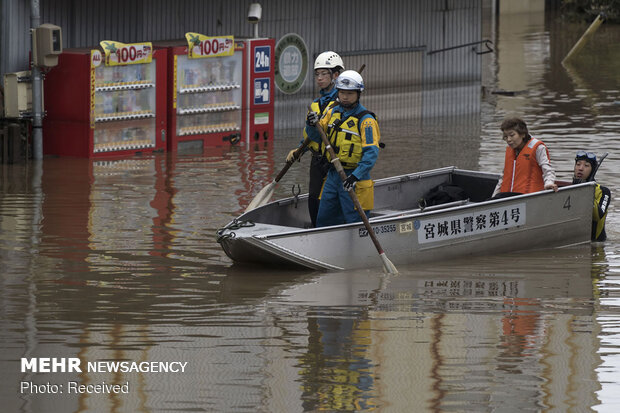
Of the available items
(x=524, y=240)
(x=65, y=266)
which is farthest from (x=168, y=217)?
(x=524, y=240)

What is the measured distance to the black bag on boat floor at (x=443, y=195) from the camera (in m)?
15.1

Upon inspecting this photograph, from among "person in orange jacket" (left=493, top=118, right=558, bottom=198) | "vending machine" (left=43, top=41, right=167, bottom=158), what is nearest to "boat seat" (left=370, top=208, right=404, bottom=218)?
"person in orange jacket" (left=493, top=118, right=558, bottom=198)

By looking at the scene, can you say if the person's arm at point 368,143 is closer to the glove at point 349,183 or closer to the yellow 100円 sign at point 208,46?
the glove at point 349,183

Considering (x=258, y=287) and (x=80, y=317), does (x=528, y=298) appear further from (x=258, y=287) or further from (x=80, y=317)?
(x=80, y=317)

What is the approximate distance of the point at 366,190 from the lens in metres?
13.0

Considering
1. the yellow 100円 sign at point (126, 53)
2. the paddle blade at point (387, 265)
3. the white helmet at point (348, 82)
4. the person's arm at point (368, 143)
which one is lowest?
the paddle blade at point (387, 265)

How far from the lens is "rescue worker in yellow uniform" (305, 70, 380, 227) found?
12.8m

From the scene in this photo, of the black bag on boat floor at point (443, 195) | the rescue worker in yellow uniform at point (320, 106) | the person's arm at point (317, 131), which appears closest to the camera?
the person's arm at point (317, 131)

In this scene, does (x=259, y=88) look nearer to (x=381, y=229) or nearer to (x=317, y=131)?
(x=317, y=131)

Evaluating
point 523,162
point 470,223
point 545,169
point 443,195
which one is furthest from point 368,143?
point 443,195

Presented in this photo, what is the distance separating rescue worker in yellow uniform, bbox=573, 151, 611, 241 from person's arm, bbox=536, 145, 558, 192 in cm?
70

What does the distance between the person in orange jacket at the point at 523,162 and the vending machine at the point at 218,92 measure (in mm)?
7417

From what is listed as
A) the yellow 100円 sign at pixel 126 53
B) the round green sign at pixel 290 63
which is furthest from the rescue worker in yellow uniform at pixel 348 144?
the round green sign at pixel 290 63

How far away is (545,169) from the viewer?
45.7ft
